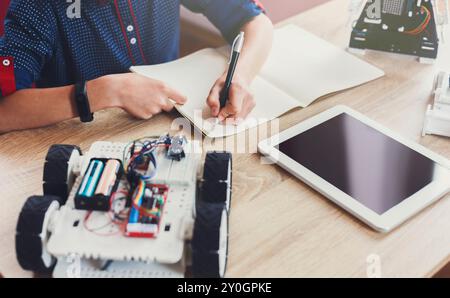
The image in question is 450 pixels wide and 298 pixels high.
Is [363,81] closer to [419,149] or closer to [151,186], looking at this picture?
[419,149]

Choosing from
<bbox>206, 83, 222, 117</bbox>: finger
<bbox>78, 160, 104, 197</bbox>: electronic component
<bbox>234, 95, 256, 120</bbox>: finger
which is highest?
<bbox>78, 160, 104, 197</bbox>: electronic component

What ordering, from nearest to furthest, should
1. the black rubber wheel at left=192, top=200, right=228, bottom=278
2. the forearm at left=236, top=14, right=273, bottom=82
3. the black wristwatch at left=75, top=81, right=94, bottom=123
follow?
1. the black rubber wheel at left=192, top=200, right=228, bottom=278
2. the black wristwatch at left=75, top=81, right=94, bottom=123
3. the forearm at left=236, top=14, right=273, bottom=82

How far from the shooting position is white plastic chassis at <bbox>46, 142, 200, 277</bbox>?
0.64 m

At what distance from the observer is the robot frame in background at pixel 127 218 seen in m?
0.64

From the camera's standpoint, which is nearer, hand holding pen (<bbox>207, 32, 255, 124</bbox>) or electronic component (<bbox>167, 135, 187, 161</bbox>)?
electronic component (<bbox>167, 135, 187, 161</bbox>)

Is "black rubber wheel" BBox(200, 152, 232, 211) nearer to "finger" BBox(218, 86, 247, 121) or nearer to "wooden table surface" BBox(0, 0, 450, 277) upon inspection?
"wooden table surface" BBox(0, 0, 450, 277)

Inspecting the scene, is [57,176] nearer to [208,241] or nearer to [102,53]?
[208,241]

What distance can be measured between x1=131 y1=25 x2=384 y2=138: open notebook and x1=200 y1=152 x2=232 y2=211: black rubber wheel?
→ 0.19 m

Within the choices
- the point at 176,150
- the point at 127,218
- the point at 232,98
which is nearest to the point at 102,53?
the point at 232,98

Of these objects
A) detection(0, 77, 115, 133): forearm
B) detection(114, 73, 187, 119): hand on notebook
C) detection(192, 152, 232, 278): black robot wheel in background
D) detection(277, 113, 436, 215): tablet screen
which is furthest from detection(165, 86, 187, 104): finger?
detection(192, 152, 232, 278): black robot wheel in background

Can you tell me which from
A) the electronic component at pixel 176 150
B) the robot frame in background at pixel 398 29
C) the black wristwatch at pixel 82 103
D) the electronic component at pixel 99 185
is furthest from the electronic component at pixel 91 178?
the robot frame in background at pixel 398 29
